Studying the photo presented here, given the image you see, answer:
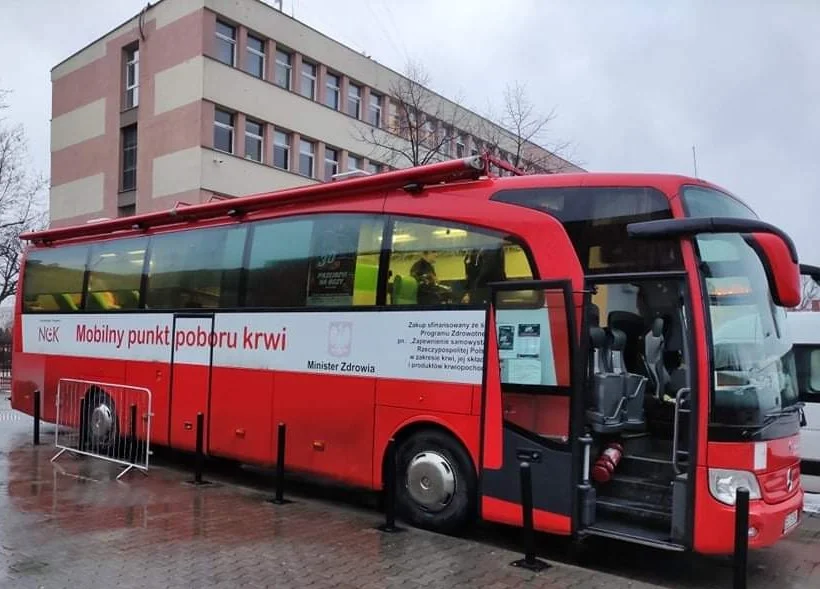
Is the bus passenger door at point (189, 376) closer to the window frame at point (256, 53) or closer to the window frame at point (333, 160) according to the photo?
the window frame at point (256, 53)

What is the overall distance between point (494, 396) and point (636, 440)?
133 centimetres

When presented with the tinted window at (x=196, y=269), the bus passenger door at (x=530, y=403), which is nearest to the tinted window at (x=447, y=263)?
the bus passenger door at (x=530, y=403)

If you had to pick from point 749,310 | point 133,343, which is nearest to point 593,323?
point 749,310

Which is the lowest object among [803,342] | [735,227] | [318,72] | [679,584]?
[679,584]

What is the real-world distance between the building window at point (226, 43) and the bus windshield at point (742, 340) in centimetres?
2602

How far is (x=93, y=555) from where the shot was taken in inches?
247

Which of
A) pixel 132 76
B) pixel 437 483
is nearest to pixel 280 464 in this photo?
pixel 437 483

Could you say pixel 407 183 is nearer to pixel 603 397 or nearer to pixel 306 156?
pixel 603 397

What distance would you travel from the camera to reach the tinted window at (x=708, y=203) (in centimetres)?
634

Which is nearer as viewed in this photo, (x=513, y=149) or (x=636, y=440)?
(x=636, y=440)

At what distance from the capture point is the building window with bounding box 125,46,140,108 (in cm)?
3131

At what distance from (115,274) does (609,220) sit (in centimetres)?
802

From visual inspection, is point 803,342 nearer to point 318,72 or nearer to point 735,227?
point 735,227

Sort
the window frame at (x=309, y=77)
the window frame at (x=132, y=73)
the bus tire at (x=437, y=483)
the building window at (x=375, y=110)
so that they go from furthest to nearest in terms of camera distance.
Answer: the building window at (x=375, y=110) → the window frame at (x=309, y=77) → the window frame at (x=132, y=73) → the bus tire at (x=437, y=483)
